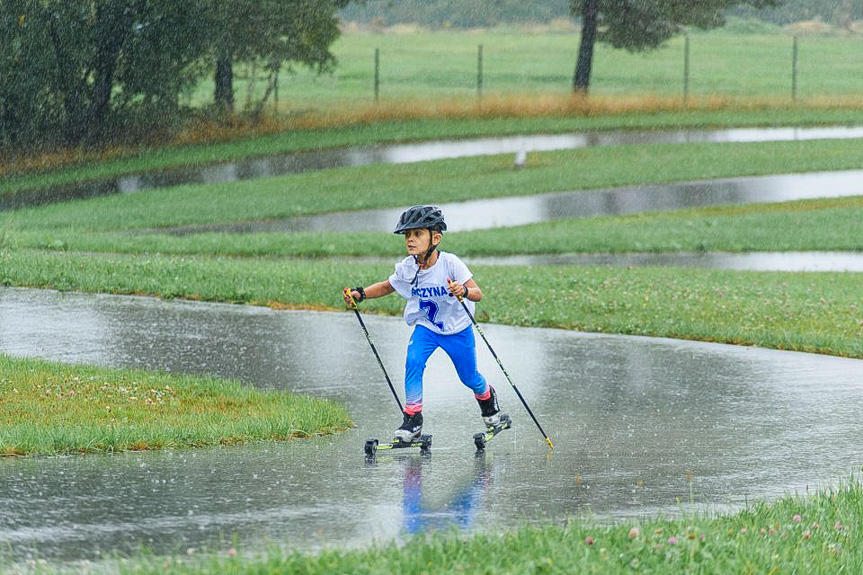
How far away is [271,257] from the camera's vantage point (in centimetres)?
2055

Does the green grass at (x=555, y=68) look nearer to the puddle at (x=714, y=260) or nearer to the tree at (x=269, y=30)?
the tree at (x=269, y=30)

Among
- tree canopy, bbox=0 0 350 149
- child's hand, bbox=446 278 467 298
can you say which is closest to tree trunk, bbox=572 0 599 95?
tree canopy, bbox=0 0 350 149

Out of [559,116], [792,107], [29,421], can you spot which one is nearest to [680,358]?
[29,421]

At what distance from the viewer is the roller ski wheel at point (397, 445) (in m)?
8.62

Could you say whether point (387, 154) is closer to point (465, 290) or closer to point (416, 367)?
point (416, 367)

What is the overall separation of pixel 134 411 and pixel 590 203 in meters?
18.2

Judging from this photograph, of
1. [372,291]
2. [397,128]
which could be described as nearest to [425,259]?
[372,291]

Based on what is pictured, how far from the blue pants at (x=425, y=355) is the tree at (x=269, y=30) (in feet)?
85.0

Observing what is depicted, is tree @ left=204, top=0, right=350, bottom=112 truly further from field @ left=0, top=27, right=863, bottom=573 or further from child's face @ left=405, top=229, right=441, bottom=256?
child's face @ left=405, top=229, right=441, bottom=256

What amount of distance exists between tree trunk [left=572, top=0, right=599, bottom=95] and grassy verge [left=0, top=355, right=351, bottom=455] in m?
32.0

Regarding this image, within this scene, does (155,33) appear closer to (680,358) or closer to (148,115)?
(148,115)

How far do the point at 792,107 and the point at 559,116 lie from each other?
7926mm

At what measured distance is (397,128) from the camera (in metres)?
36.8

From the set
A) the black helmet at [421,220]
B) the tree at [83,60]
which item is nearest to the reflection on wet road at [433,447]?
the black helmet at [421,220]
